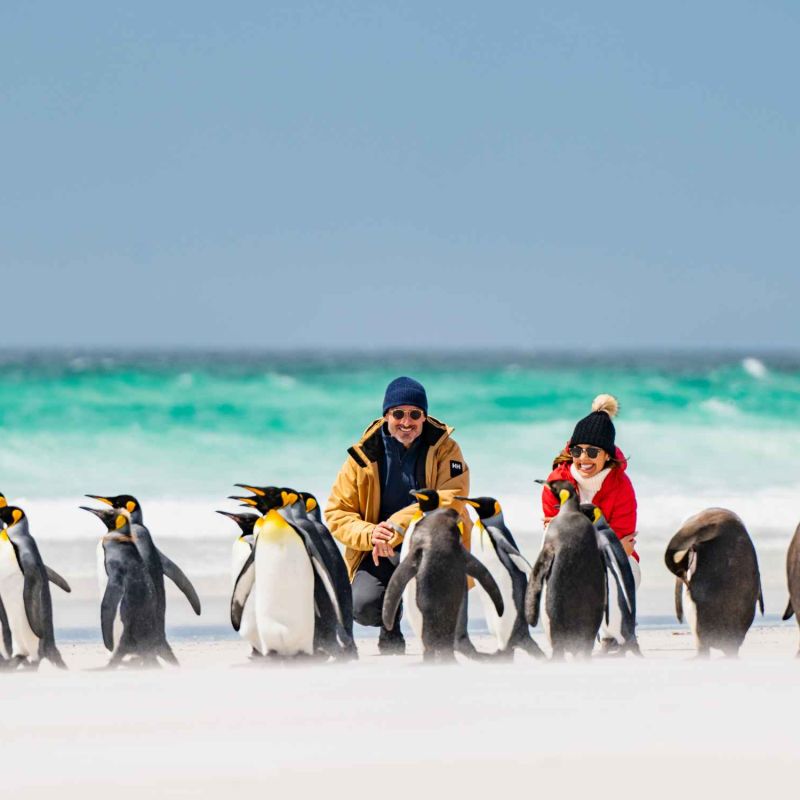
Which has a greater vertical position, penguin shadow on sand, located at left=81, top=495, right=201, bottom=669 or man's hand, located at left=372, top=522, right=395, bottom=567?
man's hand, located at left=372, top=522, right=395, bottom=567

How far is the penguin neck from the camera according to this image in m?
6.30

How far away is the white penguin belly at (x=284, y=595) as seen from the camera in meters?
5.80

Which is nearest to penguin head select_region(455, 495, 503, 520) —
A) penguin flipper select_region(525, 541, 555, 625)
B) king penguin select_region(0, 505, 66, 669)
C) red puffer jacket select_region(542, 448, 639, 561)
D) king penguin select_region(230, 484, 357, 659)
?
red puffer jacket select_region(542, 448, 639, 561)

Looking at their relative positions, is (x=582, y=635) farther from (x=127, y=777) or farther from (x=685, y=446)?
(x=685, y=446)

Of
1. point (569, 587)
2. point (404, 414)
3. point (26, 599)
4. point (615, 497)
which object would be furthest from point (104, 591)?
point (615, 497)

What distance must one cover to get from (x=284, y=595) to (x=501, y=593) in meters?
0.84

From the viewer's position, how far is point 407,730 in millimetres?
4137

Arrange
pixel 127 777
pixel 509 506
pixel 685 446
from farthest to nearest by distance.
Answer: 1. pixel 685 446
2. pixel 509 506
3. pixel 127 777

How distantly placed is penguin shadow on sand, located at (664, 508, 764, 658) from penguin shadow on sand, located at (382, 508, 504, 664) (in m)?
0.79

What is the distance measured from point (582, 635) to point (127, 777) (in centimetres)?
231

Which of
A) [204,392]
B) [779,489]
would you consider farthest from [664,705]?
[204,392]

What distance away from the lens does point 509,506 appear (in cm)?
1426

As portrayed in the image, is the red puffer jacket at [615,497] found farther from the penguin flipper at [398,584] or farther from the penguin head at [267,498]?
the penguin head at [267,498]

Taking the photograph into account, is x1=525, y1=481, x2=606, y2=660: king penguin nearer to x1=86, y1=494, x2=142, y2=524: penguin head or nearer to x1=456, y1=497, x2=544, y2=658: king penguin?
x1=456, y1=497, x2=544, y2=658: king penguin
